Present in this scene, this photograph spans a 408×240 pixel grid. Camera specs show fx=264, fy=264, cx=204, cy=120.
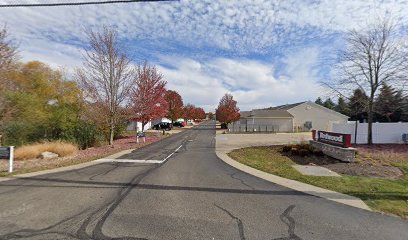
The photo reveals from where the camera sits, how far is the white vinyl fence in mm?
25000

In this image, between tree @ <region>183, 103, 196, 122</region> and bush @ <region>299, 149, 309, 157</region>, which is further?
tree @ <region>183, 103, 196, 122</region>

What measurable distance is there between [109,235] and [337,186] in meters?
7.43

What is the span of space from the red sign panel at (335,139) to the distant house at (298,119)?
30.0 m

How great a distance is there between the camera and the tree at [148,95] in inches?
1120

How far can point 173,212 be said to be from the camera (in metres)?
5.93

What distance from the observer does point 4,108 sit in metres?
15.8

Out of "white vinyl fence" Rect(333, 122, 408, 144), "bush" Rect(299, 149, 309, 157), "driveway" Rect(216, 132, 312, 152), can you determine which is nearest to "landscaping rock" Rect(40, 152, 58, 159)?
"driveway" Rect(216, 132, 312, 152)

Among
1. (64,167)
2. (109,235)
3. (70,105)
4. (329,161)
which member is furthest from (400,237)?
(70,105)

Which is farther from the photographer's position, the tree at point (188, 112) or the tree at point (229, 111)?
the tree at point (188, 112)

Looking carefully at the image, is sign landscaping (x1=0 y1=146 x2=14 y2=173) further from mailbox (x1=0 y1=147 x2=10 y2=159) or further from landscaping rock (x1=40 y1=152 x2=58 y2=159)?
landscaping rock (x1=40 y1=152 x2=58 y2=159)

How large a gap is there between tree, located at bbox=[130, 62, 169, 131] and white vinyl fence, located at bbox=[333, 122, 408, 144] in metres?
19.7

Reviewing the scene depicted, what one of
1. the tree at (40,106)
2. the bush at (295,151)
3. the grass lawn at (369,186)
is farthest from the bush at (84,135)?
the bush at (295,151)

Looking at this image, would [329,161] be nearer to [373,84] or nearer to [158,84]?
[373,84]

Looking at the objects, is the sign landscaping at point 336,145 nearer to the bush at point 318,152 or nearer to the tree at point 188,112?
the bush at point 318,152
